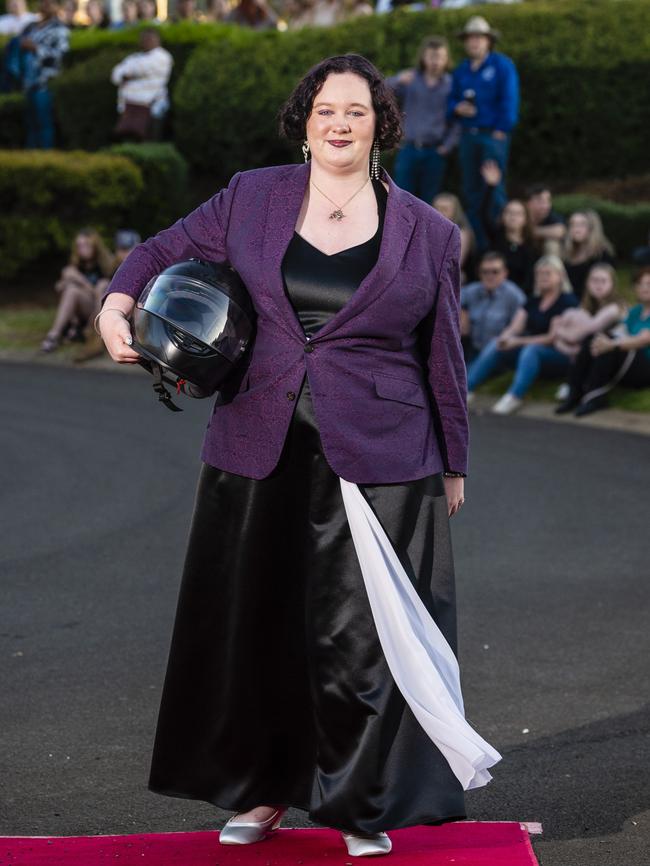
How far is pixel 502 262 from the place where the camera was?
14.2 m

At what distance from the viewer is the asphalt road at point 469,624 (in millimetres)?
4871

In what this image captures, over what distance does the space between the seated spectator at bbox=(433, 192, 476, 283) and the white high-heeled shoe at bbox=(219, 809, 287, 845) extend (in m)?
10.5

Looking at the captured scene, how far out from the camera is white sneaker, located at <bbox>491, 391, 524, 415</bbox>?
13117mm

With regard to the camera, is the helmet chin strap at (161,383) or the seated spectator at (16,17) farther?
the seated spectator at (16,17)

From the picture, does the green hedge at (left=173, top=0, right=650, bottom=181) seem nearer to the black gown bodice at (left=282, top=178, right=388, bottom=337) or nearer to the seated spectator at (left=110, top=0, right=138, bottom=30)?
the seated spectator at (left=110, top=0, right=138, bottom=30)

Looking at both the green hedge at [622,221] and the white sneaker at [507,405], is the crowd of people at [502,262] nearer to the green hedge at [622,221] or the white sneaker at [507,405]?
the white sneaker at [507,405]

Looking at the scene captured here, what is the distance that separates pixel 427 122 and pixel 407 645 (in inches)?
499

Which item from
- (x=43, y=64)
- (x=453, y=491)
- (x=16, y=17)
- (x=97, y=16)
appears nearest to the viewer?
(x=453, y=491)

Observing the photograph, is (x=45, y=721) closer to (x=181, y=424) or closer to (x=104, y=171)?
(x=181, y=424)

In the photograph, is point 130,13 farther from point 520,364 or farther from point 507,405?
point 507,405

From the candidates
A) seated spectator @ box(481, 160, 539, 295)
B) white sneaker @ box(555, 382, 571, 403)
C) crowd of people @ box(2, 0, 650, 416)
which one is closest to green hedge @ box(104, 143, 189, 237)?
crowd of people @ box(2, 0, 650, 416)

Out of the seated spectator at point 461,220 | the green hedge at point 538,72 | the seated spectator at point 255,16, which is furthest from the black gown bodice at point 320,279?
the seated spectator at point 255,16

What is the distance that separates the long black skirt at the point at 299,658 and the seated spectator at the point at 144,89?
16557mm

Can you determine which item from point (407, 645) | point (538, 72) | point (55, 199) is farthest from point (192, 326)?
point (538, 72)
